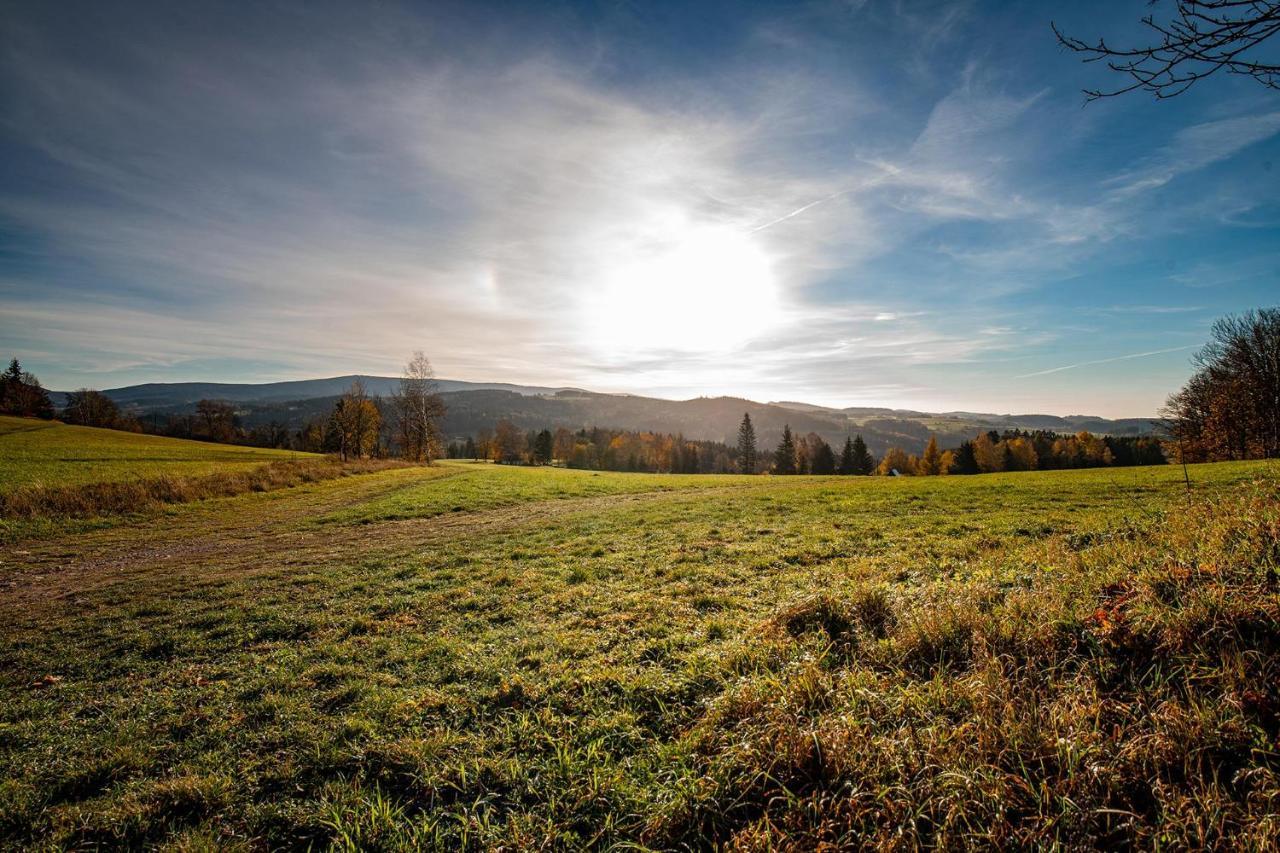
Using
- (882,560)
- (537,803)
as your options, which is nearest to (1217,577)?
(882,560)

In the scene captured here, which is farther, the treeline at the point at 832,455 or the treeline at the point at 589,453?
the treeline at the point at 589,453

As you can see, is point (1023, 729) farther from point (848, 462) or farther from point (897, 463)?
point (897, 463)

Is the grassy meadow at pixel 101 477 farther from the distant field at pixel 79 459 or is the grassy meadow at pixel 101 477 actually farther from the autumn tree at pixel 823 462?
the autumn tree at pixel 823 462

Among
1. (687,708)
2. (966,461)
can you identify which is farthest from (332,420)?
(966,461)

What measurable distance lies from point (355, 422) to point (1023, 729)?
71016mm

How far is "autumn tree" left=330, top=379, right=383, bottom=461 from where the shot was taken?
194ft

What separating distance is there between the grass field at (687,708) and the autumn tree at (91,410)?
376ft

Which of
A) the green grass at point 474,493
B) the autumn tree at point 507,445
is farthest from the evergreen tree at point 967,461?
the autumn tree at point 507,445

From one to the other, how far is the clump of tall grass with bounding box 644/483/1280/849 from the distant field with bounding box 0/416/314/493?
32.9m

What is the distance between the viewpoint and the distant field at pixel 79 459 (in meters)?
26.8

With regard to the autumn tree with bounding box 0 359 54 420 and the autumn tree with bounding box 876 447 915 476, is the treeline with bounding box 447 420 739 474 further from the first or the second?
the autumn tree with bounding box 0 359 54 420

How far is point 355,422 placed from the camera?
6194 cm

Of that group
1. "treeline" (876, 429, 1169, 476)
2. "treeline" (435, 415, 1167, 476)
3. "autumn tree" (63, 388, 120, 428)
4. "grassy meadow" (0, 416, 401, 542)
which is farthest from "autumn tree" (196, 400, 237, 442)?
"treeline" (876, 429, 1169, 476)

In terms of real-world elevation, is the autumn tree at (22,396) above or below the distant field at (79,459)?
above
